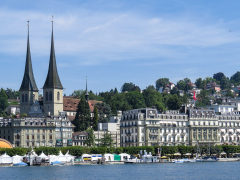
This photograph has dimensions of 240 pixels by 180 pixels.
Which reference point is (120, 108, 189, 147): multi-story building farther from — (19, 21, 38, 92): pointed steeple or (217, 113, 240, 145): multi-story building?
(19, 21, 38, 92): pointed steeple

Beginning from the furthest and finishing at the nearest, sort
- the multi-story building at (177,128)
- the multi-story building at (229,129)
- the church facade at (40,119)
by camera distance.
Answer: the multi-story building at (229,129) < the multi-story building at (177,128) < the church facade at (40,119)

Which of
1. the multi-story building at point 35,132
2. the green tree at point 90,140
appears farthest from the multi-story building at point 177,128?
the multi-story building at point 35,132

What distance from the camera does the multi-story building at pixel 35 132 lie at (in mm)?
148125

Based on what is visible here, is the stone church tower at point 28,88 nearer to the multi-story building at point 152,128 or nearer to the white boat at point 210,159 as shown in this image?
the multi-story building at point 152,128

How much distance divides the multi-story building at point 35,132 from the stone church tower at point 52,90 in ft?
42.4

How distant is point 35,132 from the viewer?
491ft

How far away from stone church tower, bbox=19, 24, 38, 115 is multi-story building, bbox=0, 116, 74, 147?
19.2 metres

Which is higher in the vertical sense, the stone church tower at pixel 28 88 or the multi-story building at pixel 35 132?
the stone church tower at pixel 28 88

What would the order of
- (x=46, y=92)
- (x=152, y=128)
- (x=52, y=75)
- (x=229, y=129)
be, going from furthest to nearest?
(x=46, y=92) → (x=52, y=75) → (x=229, y=129) → (x=152, y=128)

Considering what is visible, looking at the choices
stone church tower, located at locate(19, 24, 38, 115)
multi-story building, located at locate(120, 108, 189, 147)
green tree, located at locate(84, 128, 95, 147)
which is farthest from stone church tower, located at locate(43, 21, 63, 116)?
multi-story building, located at locate(120, 108, 189, 147)

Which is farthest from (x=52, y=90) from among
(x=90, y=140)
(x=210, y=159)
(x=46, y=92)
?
(x=210, y=159)

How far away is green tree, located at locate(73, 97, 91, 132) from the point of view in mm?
166625

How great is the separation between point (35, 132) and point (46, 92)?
21.5 m

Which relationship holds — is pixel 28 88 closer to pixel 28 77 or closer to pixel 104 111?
pixel 28 77
